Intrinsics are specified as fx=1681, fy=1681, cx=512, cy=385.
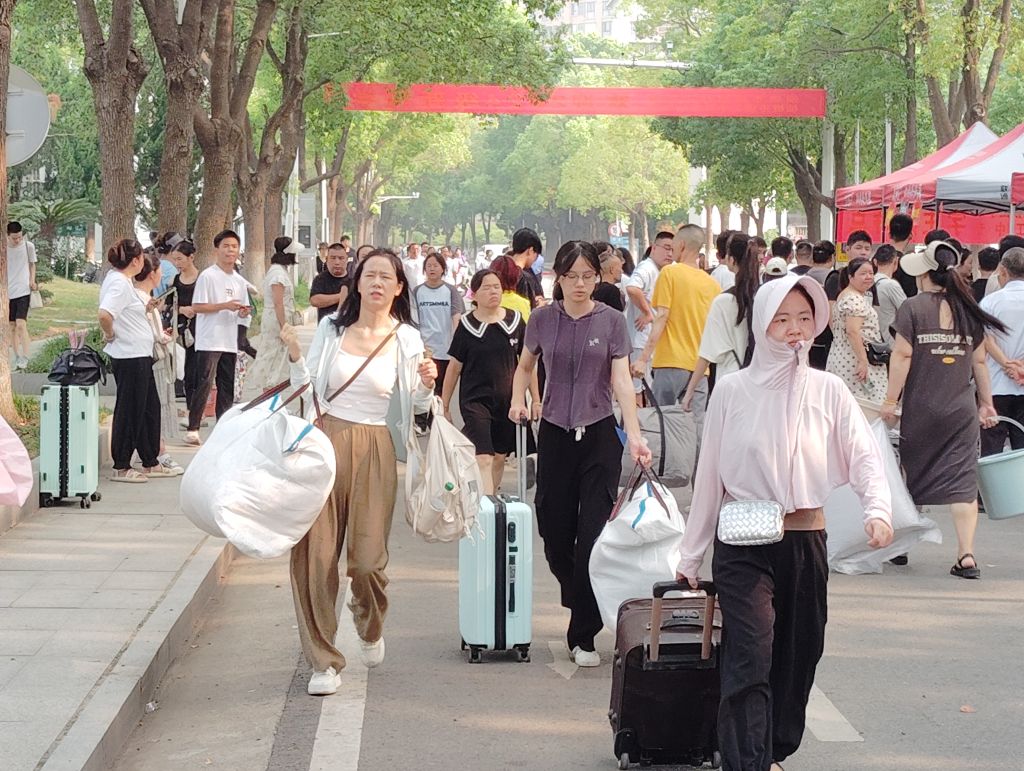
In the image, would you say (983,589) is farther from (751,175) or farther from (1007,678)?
(751,175)

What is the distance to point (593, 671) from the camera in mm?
6996

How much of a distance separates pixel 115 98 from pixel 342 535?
1160 centimetres

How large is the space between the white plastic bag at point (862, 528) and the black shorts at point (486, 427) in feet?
6.26

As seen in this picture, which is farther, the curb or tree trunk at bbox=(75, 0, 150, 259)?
tree trunk at bbox=(75, 0, 150, 259)

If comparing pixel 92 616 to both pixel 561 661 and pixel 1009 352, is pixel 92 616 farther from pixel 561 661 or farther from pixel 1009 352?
pixel 1009 352

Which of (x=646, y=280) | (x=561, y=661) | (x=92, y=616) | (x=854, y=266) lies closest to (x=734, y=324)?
(x=854, y=266)

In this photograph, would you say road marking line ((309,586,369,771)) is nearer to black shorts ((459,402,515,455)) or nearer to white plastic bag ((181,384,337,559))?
white plastic bag ((181,384,337,559))

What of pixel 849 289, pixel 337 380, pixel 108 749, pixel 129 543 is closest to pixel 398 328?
pixel 337 380

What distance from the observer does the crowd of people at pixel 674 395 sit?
188 inches

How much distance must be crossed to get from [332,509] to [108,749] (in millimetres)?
1288

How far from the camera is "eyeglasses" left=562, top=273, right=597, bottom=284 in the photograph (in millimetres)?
7082

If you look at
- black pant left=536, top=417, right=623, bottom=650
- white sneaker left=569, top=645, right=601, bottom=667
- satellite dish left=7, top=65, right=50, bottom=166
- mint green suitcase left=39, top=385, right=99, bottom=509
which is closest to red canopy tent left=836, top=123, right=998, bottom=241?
satellite dish left=7, top=65, right=50, bottom=166

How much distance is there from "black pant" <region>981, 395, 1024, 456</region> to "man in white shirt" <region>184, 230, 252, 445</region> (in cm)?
602

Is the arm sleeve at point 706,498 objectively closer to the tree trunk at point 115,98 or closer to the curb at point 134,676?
the curb at point 134,676
